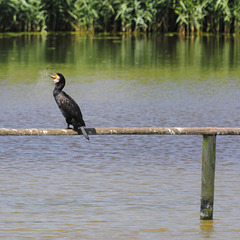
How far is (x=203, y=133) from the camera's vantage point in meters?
6.35

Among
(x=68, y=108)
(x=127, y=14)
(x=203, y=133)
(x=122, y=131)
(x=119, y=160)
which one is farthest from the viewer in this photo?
(x=127, y=14)

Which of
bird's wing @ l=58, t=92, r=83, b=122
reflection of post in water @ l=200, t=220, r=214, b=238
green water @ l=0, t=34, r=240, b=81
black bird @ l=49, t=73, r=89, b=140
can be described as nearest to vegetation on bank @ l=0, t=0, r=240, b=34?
green water @ l=0, t=34, r=240, b=81

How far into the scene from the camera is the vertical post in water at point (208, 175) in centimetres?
646

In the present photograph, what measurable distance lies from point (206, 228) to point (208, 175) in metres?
0.45

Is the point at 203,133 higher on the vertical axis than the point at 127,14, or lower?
lower

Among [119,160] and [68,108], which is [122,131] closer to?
[68,108]

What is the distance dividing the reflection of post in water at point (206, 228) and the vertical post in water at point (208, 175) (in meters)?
0.04

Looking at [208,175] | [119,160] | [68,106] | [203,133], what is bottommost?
[119,160]

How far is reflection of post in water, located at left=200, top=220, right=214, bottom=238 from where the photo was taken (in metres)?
6.57

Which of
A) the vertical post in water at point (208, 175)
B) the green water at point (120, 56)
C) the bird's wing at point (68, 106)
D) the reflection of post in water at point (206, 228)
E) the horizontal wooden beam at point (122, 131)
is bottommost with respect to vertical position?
the reflection of post in water at point (206, 228)

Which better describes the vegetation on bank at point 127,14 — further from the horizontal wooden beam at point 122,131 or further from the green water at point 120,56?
the horizontal wooden beam at point 122,131

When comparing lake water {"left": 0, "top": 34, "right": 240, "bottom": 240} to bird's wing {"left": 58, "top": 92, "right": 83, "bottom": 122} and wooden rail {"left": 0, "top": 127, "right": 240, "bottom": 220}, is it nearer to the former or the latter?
Answer: wooden rail {"left": 0, "top": 127, "right": 240, "bottom": 220}

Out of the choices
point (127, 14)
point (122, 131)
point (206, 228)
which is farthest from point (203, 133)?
point (127, 14)

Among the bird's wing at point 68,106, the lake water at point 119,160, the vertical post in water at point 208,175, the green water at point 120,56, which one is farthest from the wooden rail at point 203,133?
the green water at point 120,56
